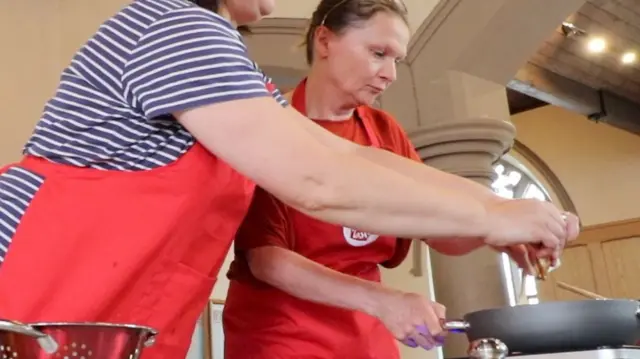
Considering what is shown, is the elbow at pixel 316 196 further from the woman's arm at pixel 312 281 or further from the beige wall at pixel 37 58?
the beige wall at pixel 37 58

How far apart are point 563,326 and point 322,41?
2.19ft

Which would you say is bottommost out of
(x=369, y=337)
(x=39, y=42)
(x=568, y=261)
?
(x=369, y=337)

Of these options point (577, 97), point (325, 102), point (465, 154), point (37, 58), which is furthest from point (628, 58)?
point (325, 102)

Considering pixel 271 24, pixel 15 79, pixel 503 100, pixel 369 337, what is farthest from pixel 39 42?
pixel 369 337

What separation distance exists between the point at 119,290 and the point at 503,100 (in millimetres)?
2212

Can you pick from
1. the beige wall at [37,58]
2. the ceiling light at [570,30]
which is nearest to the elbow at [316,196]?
the beige wall at [37,58]

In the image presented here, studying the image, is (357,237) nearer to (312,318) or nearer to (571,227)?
(312,318)

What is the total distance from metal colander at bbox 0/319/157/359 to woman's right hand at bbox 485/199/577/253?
416mm

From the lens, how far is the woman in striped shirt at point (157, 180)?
791 millimetres

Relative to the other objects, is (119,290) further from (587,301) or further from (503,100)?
(503,100)

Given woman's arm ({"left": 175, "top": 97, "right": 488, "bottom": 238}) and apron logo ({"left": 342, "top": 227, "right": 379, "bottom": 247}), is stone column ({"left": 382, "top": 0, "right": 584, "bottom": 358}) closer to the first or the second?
apron logo ({"left": 342, "top": 227, "right": 379, "bottom": 247})

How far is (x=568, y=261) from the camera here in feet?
21.8

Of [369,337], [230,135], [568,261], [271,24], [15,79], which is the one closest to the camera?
[230,135]

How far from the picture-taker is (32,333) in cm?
57
